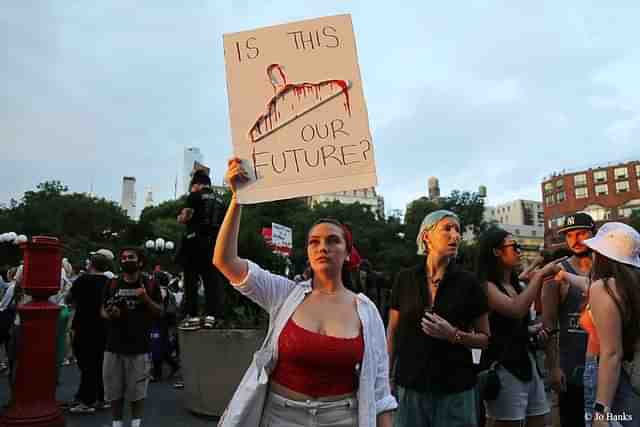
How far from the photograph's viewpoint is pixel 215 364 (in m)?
5.52

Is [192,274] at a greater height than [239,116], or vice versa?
[239,116]

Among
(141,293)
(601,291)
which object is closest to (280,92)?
(601,291)

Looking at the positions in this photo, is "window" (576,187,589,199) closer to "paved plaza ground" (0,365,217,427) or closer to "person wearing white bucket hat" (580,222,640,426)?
"paved plaza ground" (0,365,217,427)

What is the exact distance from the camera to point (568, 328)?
12.0ft

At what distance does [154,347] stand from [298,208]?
156 feet

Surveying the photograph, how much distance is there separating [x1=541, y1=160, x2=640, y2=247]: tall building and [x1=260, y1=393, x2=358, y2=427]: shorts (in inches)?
3701

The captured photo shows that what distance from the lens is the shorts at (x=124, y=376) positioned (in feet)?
15.7

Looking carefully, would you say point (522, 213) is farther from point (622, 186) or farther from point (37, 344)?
point (37, 344)

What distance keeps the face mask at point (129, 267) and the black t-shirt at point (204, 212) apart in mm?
993

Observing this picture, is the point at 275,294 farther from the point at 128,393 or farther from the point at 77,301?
the point at 77,301

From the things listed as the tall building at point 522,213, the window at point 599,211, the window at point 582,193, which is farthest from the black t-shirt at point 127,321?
the tall building at point 522,213

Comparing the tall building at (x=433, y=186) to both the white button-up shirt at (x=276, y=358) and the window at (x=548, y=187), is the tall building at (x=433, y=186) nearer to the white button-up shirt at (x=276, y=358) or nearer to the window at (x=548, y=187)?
the window at (x=548, y=187)

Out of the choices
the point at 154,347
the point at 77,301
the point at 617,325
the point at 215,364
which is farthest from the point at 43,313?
the point at 617,325

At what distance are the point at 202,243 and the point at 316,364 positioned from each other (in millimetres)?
4132
